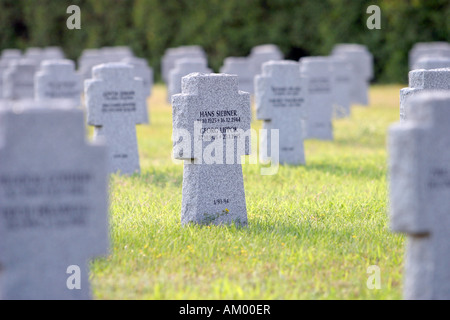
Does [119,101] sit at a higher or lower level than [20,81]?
lower

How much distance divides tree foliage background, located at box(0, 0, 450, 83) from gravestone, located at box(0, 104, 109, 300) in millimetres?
21452

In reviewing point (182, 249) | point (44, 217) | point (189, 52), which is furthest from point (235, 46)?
point (44, 217)

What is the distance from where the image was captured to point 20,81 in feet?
60.6

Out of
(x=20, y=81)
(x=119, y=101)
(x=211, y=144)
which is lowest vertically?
(x=211, y=144)

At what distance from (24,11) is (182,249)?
29288 millimetres

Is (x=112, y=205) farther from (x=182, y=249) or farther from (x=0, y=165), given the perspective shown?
(x=0, y=165)

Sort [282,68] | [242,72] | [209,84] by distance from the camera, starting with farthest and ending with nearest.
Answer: [242,72], [282,68], [209,84]

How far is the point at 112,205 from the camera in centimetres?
824

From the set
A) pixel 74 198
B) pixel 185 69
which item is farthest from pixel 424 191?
pixel 185 69

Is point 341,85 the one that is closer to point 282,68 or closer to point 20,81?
point 282,68

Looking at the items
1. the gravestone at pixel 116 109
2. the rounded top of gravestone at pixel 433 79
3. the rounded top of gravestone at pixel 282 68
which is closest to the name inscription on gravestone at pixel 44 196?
the rounded top of gravestone at pixel 433 79

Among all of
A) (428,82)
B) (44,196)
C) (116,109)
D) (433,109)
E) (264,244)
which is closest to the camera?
(44,196)

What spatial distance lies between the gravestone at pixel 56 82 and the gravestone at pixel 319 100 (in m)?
4.47

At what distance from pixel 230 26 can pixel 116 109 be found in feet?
60.4
